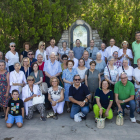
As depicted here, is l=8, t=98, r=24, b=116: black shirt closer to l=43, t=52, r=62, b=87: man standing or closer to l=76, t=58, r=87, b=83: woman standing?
l=43, t=52, r=62, b=87: man standing

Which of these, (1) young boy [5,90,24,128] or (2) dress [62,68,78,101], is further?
(2) dress [62,68,78,101]

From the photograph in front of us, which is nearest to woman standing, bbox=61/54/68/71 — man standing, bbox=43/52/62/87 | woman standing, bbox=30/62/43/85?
man standing, bbox=43/52/62/87

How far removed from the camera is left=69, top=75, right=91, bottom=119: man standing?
167 inches

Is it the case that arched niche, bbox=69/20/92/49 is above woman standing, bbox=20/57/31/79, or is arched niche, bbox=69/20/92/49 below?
above

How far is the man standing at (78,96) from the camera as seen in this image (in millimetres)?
4246

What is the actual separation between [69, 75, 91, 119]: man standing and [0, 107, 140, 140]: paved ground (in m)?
0.30

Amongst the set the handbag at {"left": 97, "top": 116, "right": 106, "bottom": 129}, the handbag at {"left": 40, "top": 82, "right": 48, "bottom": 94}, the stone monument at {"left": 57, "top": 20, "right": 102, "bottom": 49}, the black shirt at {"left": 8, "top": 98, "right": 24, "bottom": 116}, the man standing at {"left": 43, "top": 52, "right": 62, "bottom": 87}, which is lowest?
the handbag at {"left": 97, "top": 116, "right": 106, "bottom": 129}

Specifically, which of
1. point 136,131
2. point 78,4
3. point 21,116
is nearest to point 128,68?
point 136,131

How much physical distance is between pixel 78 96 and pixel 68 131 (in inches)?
38.5

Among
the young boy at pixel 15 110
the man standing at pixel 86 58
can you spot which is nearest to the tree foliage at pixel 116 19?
the man standing at pixel 86 58

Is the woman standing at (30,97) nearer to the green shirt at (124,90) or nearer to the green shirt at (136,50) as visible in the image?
the green shirt at (124,90)

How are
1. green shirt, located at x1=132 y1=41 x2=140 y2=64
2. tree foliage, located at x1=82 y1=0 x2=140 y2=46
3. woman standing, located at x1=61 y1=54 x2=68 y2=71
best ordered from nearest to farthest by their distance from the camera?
woman standing, located at x1=61 y1=54 x2=68 y2=71
green shirt, located at x1=132 y1=41 x2=140 y2=64
tree foliage, located at x1=82 y1=0 x2=140 y2=46

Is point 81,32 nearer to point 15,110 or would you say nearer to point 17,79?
point 17,79

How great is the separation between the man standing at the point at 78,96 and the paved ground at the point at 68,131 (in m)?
0.30
